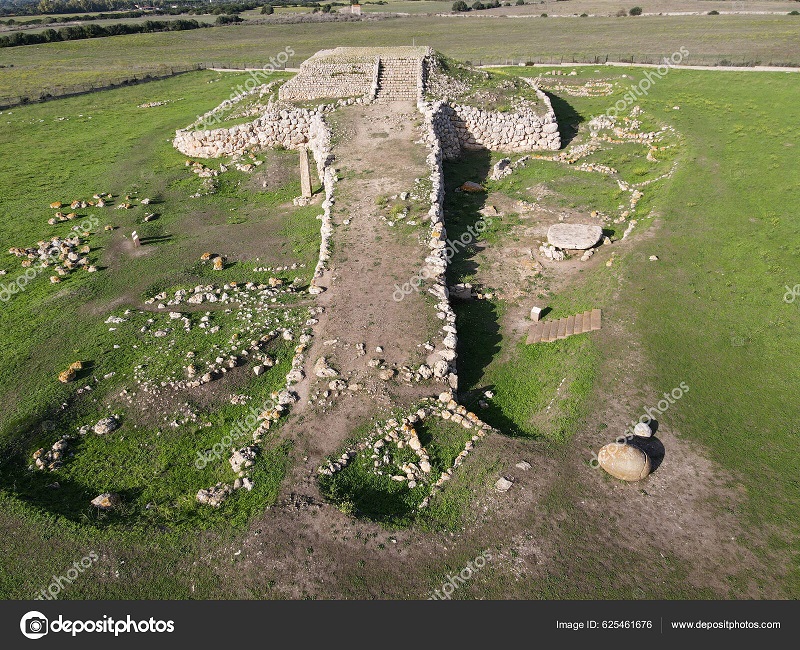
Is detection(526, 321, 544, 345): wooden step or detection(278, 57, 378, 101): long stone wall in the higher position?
detection(278, 57, 378, 101): long stone wall

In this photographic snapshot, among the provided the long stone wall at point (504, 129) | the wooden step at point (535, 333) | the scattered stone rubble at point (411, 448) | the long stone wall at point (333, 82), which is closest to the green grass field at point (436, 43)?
the long stone wall at point (333, 82)

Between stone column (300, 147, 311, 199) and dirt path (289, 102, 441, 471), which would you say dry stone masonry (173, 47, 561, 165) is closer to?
stone column (300, 147, 311, 199)

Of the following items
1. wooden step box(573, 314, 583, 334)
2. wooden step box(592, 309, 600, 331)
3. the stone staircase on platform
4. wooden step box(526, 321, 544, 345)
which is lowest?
wooden step box(526, 321, 544, 345)

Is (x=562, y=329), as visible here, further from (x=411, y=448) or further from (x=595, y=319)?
(x=411, y=448)

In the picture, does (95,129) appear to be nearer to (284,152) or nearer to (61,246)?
(284,152)

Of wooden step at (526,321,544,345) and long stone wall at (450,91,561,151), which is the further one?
long stone wall at (450,91,561,151)
